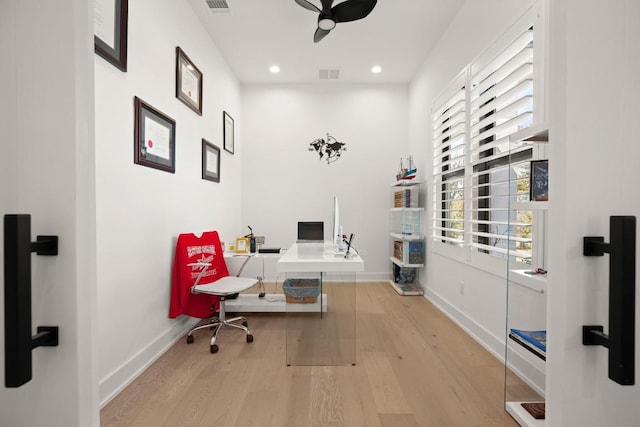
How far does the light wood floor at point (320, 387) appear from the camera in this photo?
1598mm

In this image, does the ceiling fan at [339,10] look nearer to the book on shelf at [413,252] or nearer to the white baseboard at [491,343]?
the book on shelf at [413,252]

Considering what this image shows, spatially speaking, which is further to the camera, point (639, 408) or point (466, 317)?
point (466, 317)

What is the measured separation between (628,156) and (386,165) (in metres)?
4.21

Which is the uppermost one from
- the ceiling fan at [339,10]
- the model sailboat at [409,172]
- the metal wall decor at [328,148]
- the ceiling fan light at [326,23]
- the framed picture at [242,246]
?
the ceiling fan at [339,10]

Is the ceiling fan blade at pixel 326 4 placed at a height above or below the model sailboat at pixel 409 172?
above

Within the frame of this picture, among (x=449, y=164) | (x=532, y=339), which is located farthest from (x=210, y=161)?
(x=532, y=339)

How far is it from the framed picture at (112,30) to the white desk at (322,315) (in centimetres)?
164

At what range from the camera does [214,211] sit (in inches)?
138

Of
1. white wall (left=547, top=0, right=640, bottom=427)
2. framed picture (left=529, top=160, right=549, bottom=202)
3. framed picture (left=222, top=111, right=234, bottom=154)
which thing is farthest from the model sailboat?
white wall (left=547, top=0, right=640, bottom=427)

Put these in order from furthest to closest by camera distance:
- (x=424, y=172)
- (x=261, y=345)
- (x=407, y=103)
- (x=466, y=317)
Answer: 1. (x=407, y=103)
2. (x=424, y=172)
3. (x=466, y=317)
4. (x=261, y=345)

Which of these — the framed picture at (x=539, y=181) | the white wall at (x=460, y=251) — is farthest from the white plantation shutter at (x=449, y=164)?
the framed picture at (x=539, y=181)

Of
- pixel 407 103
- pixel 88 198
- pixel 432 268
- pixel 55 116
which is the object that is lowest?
pixel 432 268

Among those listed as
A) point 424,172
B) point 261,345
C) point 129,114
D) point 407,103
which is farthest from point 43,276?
point 407,103

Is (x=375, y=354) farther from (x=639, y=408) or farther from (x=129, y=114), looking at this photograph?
(x=129, y=114)
